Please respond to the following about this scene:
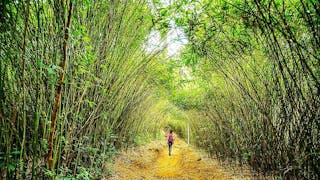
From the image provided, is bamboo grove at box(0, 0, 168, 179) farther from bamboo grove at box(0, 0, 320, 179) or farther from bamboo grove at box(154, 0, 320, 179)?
bamboo grove at box(154, 0, 320, 179)

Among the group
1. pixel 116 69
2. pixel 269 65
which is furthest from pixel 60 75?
pixel 269 65

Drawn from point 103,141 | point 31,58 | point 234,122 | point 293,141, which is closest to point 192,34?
point 293,141

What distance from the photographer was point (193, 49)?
330 centimetres

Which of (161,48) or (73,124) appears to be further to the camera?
(161,48)

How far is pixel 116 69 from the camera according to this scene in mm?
3664

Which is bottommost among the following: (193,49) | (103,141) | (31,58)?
(103,141)

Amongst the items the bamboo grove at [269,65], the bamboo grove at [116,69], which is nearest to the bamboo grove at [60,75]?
the bamboo grove at [116,69]

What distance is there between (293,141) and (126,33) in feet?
8.35

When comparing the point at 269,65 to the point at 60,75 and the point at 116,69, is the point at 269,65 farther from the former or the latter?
the point at 60,75

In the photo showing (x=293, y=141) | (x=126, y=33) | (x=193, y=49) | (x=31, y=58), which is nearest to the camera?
(x=31, y=58)

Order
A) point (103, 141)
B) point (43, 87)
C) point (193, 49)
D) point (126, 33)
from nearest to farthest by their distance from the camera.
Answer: point (43, 87), point (193, 49), point (126, 33), point (103, 141)

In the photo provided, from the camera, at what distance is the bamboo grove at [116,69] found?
1870mm

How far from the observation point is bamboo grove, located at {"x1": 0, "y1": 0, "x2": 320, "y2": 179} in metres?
1.87

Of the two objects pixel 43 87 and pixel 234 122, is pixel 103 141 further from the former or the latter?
pixel 234 122
